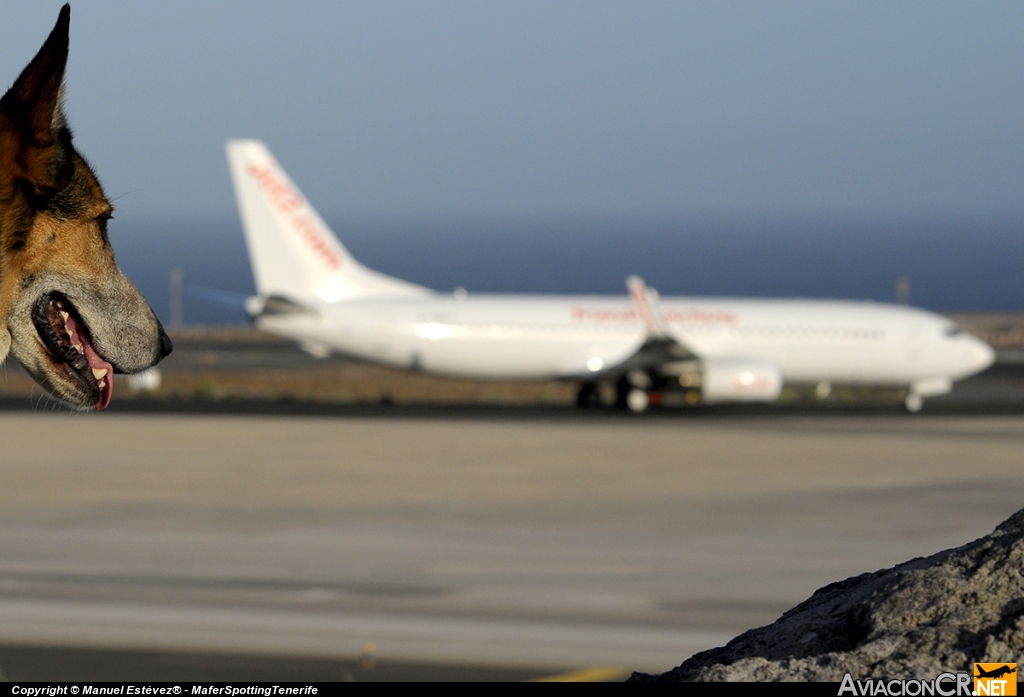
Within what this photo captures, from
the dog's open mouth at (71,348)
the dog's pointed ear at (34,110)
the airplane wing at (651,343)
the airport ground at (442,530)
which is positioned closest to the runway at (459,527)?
the airport ground at (442,530)

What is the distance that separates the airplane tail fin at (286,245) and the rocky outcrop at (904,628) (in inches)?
1965

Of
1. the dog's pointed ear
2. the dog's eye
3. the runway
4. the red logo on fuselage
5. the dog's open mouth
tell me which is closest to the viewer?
the dog's pointed ear

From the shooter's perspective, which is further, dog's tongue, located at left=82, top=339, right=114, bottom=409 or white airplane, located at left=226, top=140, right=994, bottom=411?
white airplane, located at left=226, top=140, right=994, bottom=411

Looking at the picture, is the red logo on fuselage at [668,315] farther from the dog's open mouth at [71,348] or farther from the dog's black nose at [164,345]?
the dog's open mouth at [71,348]

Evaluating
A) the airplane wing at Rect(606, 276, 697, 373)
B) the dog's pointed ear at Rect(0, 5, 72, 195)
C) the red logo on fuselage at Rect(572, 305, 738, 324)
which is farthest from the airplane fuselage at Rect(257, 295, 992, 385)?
the dog's pointed ear at Rect(0, 5, 72, 195)

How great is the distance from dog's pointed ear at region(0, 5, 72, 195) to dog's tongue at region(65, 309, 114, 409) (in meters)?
0.47

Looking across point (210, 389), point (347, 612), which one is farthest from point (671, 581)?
point (210, 389)

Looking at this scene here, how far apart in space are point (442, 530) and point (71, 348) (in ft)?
76.9

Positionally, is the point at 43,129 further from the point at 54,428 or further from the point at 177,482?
the point at 54,428

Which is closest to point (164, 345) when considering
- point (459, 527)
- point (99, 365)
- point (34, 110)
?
point (99, 365)

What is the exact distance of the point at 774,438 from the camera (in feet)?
144

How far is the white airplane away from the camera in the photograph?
51438mm

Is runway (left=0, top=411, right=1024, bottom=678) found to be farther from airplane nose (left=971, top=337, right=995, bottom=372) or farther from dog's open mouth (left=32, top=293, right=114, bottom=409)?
dog's open mouth (left=32, top=293, right=114, bottom=409)

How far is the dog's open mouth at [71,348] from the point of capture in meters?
3.48
